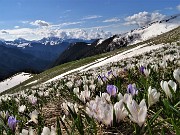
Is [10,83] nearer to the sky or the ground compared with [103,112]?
nearer to the ground

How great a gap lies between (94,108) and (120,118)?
0.27 metres

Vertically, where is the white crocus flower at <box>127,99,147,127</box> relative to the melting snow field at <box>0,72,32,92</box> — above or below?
above

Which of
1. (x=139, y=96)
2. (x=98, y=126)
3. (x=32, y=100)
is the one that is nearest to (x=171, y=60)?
(x=32, y=100)

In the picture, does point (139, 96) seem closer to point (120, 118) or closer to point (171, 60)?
point (120, 118)

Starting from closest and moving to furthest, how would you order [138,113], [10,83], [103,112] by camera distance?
[138,113], [103,112], [10,83]

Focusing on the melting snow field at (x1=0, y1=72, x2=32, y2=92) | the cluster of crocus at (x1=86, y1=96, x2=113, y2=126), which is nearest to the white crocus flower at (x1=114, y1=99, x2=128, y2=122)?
the cluster of crocus at (x1=86, y1=96, x2=113, y2=126)

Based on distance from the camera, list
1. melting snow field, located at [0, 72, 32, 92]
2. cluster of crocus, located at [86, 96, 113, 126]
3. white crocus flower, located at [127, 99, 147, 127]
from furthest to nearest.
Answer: melting snow field, located at [0, 72, 32, 92], cluster of crocus, located at [86, 96, 113, 126], white crocus flower, located at [127, 99, 147, 127]

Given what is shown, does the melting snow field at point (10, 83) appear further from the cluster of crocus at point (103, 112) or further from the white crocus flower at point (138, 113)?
the white crocus flower at point (138, 113)

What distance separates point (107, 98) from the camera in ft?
13.2

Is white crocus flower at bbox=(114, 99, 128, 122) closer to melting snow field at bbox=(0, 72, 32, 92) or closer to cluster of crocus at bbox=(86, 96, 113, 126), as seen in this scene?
cluster of crocus at bbox=(86, 96, 113, 126)

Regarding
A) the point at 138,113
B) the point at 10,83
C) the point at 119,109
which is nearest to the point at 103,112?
the point at 119,109

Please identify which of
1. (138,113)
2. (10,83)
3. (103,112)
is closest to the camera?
(138,113)

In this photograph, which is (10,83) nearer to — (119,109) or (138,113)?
(119,109)

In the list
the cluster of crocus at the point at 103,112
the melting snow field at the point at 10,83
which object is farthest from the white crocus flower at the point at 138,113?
Result: the melting snow field at the point at 10,83
